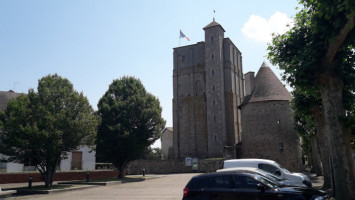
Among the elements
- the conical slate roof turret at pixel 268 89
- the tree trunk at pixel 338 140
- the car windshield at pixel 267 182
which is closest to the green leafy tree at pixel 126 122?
the conical slate roof turret at pixel 268 89

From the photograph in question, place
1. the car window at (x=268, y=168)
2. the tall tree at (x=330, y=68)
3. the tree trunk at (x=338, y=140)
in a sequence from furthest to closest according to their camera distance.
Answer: the car window at (x=268, y=168) < the tree trunk at (x=338, y=140) < the tall tree at (x=330, y=68)

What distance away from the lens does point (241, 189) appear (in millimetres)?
7988

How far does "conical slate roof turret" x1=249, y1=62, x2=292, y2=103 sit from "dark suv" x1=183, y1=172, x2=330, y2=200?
33164mm

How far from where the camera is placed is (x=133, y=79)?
3369cm

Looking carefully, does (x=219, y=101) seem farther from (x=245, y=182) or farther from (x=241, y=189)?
(x=241, y=189)

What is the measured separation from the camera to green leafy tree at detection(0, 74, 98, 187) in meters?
20.2

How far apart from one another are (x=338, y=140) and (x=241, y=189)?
574cm

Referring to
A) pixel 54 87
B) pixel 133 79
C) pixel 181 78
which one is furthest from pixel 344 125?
pixel 181 78

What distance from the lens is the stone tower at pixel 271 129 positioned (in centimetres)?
3872

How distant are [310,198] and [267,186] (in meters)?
1.06

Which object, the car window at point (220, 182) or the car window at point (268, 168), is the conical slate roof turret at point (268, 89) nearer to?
the car window at point (268, 168)

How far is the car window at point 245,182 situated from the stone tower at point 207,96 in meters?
41.6

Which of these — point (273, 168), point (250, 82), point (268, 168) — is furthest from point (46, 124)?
point (250, 82)

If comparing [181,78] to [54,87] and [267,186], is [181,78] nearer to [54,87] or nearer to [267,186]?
[54,87]
